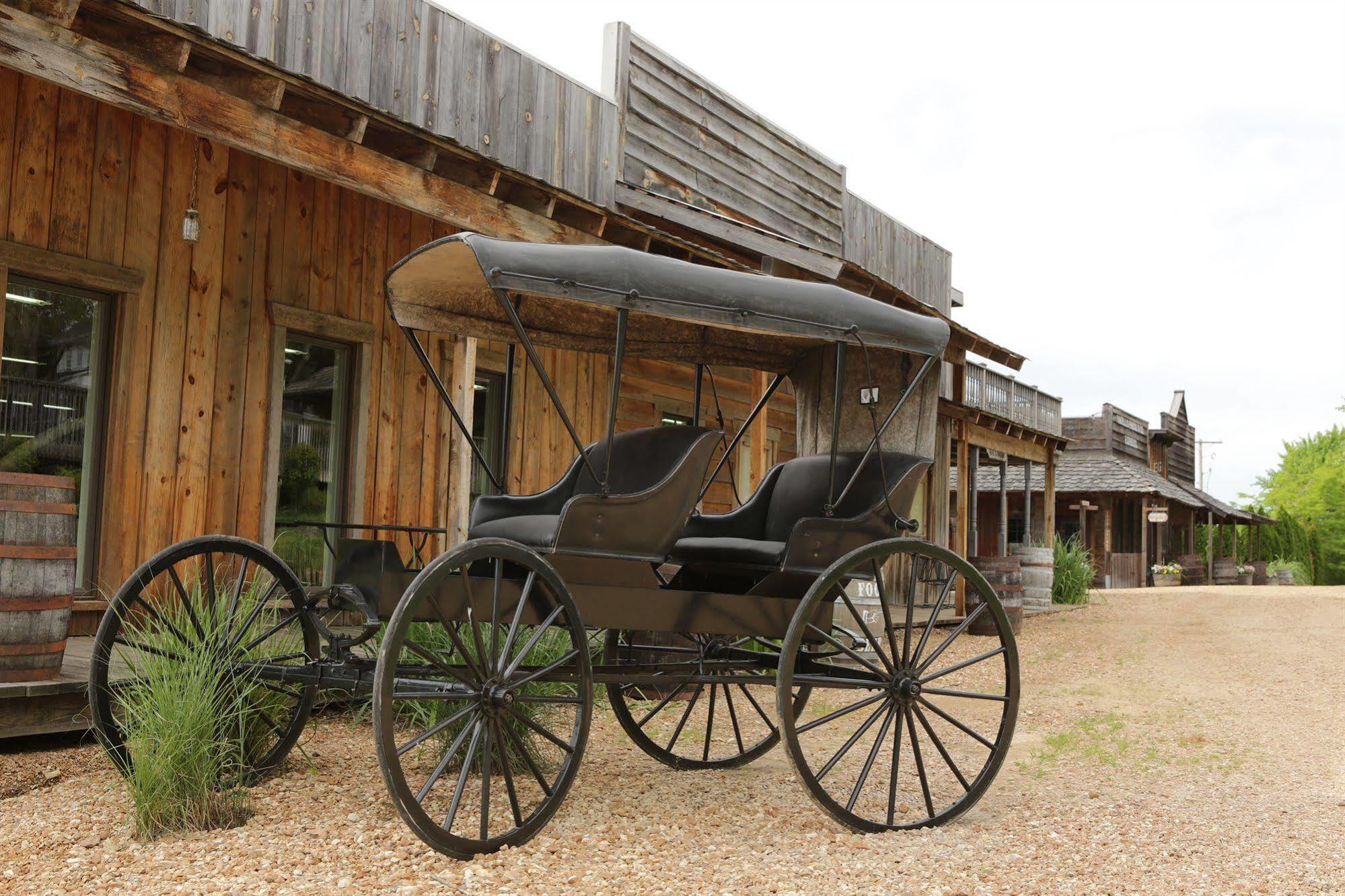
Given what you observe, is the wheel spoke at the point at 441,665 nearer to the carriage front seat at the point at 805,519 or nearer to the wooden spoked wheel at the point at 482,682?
the wooden spoked wheel at the point at 482,682

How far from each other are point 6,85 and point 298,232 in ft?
7.03

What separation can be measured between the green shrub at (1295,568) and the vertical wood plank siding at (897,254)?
24485mm

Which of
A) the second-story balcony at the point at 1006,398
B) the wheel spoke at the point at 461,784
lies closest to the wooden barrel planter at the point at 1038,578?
the second-story balcony at the point at 1006,398

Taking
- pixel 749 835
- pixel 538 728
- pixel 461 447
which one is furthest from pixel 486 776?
pixel 461 447

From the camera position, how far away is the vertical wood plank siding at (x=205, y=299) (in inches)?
269

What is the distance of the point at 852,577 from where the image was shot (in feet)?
15.7

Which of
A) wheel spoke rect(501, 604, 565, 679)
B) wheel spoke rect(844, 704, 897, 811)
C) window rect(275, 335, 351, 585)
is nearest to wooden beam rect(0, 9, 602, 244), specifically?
window rect(275, 335, 351, 585)

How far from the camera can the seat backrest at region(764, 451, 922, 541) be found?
4.95m

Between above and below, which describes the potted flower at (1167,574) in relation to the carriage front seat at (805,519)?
below

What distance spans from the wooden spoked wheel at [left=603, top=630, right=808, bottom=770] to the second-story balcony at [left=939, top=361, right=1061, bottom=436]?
11.9 metres

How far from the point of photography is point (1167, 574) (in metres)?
33.9

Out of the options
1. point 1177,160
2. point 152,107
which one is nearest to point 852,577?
point 152,107

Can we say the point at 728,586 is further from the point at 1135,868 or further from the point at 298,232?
the point at 298,232

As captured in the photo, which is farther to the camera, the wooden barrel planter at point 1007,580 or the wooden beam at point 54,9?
the wooden barrel planter at point 1007,580
